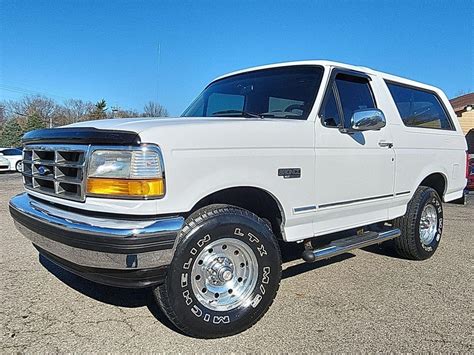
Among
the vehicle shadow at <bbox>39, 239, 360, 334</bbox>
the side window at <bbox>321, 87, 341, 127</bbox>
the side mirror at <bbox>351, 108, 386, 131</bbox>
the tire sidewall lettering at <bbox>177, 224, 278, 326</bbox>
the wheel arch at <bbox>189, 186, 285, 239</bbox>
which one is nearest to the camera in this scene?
the tire sidewall lettering at <bbox>177, 224, 278, 326</bbox>

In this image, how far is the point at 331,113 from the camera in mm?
3559

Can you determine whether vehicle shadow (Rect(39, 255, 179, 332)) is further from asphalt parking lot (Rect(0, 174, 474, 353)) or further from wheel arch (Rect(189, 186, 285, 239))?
wheel arch (Rect(189, 186, 285, 239))

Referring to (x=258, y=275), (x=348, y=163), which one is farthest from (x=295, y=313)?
(x=348, y=163)

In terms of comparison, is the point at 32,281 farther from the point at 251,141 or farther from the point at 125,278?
the point at 251,141

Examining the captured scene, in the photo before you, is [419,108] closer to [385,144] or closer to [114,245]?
[385,144]

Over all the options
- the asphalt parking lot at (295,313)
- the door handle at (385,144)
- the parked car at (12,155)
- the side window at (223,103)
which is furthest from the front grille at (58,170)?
the parked car at (12,155)

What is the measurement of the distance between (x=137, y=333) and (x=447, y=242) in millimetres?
4931

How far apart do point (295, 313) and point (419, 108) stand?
3208mm

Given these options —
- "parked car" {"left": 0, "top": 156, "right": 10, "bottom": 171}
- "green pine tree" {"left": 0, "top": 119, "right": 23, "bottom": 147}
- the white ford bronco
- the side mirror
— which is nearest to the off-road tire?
the white ford bronco

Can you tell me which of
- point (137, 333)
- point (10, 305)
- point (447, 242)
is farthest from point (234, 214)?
point (447, 242)

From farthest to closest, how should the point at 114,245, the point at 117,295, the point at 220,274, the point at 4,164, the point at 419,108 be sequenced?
1. the point at 4,164
2. the point at 419,108
3. the point at 117,295
4. the point at 220,274
5. the point at 114,245

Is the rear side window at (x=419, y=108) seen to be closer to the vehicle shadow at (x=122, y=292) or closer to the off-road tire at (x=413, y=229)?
the off-road tire at (x=413, y=229)

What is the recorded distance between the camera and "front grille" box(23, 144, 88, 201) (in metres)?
2.52

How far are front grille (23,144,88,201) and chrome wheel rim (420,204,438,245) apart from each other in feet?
13.3
